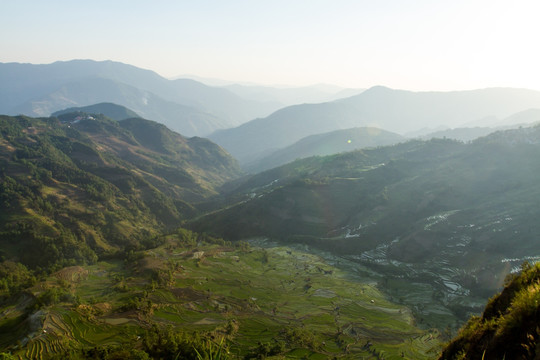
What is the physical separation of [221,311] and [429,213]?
109 meters

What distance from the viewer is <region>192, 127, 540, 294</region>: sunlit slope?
110m

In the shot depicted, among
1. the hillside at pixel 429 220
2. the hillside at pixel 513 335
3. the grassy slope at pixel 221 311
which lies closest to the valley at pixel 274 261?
the grassy slope at pixel 221 311

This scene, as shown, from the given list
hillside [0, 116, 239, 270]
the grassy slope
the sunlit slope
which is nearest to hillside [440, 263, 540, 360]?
the grassy slope

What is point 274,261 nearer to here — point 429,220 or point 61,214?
point 429,220

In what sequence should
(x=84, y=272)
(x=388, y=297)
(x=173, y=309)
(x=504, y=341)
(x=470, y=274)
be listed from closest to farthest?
(x=504, y=341) < (x=173, y=309) < (x=84, y=272) < (x=388, y=297) < (x=470, y=274)

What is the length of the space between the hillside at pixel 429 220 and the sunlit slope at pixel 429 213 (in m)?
0.40

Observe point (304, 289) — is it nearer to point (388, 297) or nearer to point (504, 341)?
point (388, 297)

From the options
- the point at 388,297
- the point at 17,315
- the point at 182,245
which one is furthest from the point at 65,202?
the point at 388,297

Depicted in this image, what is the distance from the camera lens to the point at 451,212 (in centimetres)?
13475

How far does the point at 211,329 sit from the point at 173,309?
39.1 ft

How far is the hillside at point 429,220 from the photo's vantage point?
100 metres

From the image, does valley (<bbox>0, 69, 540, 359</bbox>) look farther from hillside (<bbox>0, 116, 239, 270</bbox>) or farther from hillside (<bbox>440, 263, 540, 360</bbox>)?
hillside (<bbox>440, 263, 540, 360</bbox>)

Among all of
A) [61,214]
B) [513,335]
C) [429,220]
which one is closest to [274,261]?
[429,220]

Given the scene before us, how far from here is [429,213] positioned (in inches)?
5522
